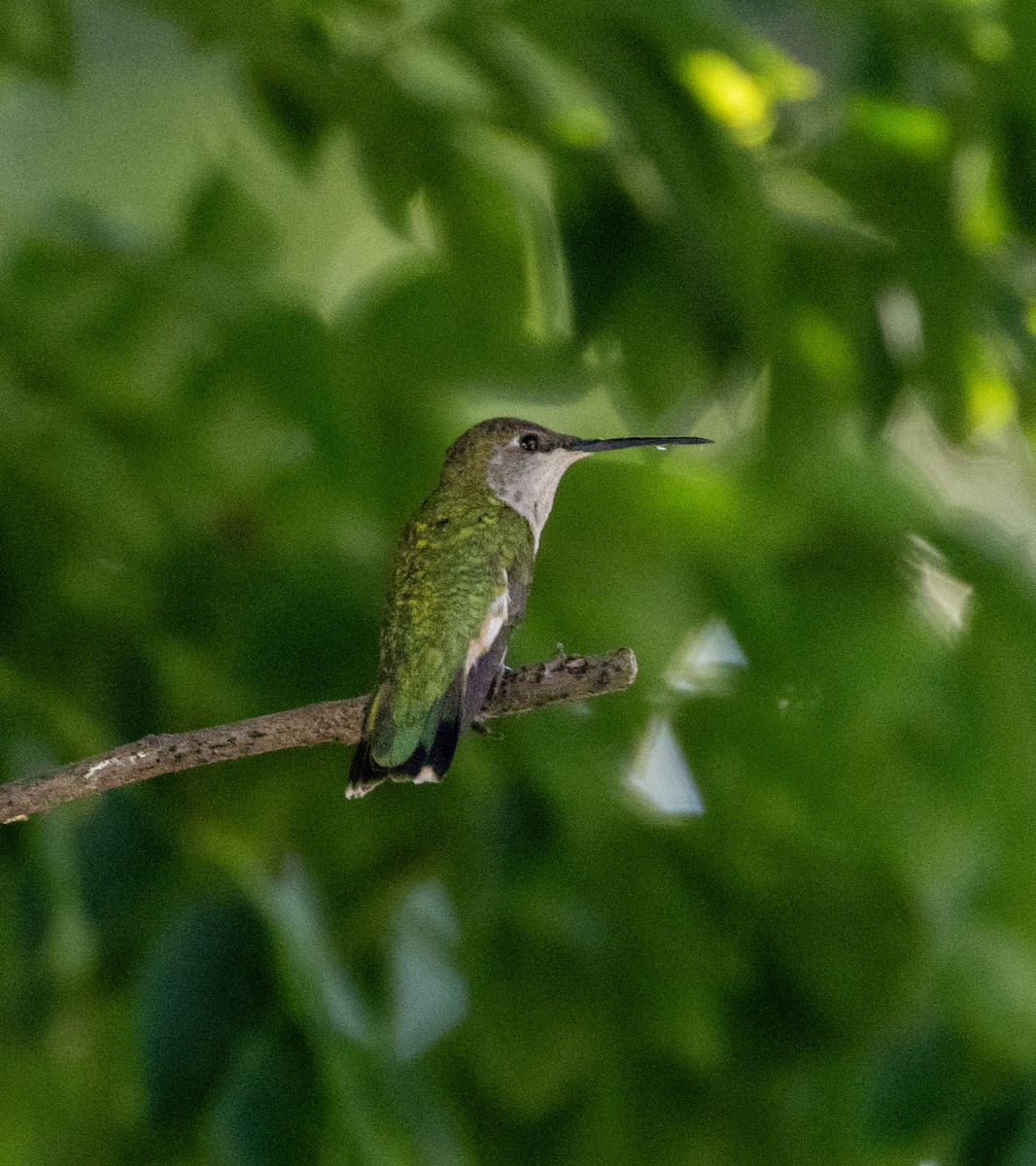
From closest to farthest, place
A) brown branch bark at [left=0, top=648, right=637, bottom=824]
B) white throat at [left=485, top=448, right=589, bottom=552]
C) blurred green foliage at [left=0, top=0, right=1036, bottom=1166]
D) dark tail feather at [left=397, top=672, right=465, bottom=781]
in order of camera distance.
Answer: brown branch bark at [left=0, top=648, right=637, bottom=824]
dark tail feather at [left=397, top=672, right=465, bottom=781]
white throat at [left=485, top=448, right=589, bottom=552]
blurred green foliage at [left=0, top=0, right=1036, bottom=1166]

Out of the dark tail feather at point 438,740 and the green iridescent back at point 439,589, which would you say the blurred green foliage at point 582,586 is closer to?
the green iridescent back at point 439,589

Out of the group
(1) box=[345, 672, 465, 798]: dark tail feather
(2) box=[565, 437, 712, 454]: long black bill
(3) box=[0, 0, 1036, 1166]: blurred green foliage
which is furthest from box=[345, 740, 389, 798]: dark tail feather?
(3) box=[0, 0, 1036, 1166]: blurred green foliage

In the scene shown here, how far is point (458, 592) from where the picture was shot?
4.18 feet

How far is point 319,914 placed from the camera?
8.10 ft

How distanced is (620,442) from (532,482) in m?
0.16

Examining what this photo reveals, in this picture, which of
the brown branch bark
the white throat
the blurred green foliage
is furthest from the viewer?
the blurred green foliage

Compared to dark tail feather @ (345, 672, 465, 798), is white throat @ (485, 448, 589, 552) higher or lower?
lower

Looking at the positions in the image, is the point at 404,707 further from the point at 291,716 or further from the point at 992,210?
Result: the point at 992,210

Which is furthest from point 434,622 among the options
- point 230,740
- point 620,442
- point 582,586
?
point 582,586

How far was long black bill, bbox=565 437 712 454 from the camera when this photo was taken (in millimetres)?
1077

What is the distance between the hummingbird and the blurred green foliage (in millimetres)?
776

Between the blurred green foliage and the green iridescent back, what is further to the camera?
the blurred green foliage

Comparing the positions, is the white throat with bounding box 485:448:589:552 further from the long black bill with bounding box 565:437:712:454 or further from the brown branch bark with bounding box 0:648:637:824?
the brown branch bark with bounding box 0:648:637:824

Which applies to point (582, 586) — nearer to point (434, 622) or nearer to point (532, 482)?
point (532, 482)
